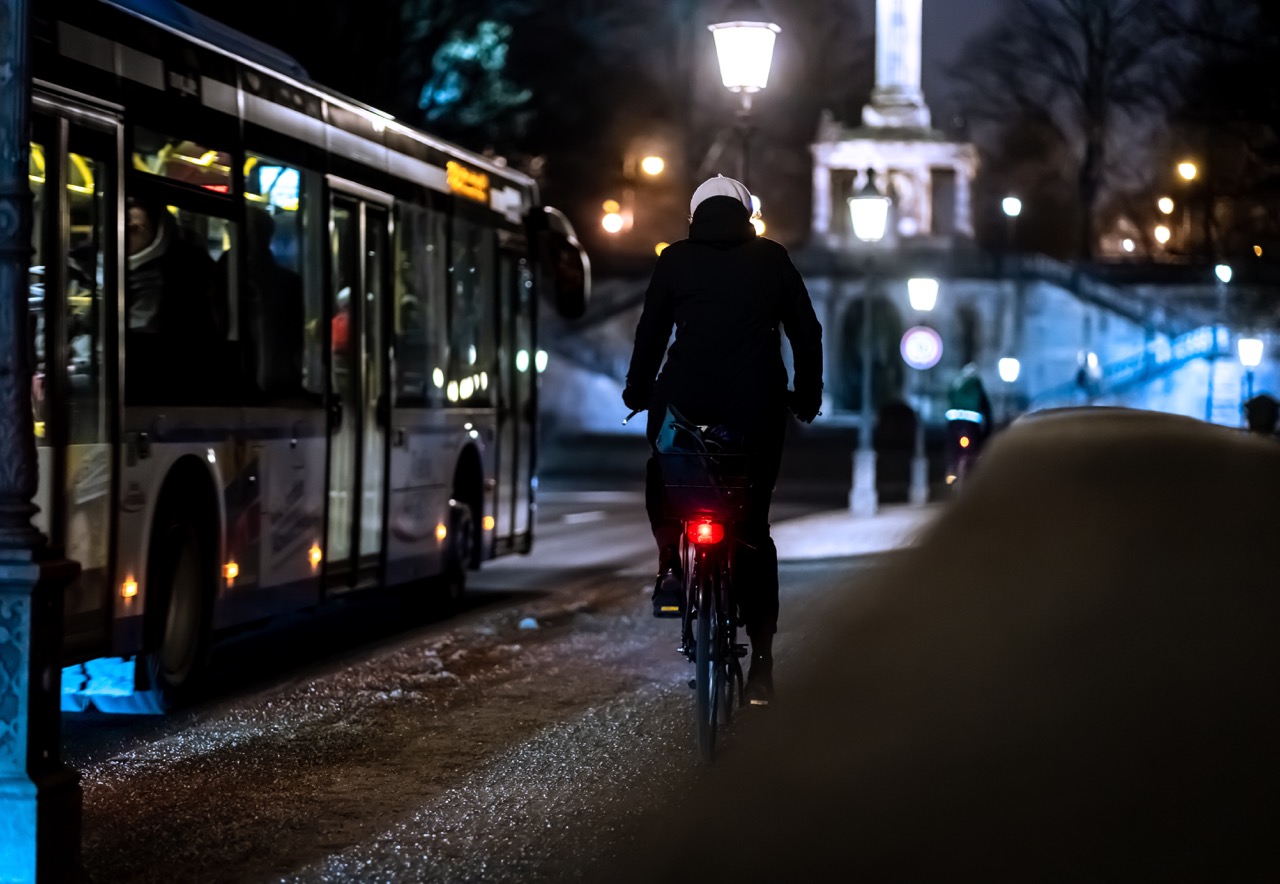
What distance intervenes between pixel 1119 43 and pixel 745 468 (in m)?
88.3

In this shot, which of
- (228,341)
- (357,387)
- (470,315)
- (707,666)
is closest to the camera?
(707,666)

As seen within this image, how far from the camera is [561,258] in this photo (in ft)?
66.5

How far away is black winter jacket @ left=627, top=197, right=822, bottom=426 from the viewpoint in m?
9.14

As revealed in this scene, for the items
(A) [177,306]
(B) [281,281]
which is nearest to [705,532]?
(A) [177,306]

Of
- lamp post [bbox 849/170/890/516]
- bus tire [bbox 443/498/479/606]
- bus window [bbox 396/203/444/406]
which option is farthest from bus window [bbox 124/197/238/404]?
lamp post [bbox 849/170/890/516]

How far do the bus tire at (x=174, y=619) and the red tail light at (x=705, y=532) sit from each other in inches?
143

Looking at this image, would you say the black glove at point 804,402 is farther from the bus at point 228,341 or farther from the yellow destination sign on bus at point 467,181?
the yellow destination sign on bus at point 467,181

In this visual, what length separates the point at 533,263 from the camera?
20094 mm

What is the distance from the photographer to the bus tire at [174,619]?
38.4 ft

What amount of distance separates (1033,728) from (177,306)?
5.36 m

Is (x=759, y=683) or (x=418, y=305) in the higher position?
(x=418, y=305)

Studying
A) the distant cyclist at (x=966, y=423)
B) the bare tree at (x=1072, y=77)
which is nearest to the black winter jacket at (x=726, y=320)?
the distant cyclist at (x=966, y=423)

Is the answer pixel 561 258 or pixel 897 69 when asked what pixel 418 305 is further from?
pixel 897 69

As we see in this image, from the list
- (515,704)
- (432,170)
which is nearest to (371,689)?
(515,704)
